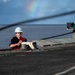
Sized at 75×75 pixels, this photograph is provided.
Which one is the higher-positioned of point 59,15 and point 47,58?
point 59,15

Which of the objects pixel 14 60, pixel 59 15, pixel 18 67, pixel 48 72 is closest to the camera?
pixel 59 15

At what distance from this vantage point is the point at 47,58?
11023 mm

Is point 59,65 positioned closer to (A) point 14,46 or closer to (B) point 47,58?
(B) point 47,58

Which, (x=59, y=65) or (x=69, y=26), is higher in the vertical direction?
(x=69, y=26)

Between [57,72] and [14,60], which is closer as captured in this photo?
[57,72]

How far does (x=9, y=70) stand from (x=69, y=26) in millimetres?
16419

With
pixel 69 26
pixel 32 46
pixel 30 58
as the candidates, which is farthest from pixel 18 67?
pixel 69 26

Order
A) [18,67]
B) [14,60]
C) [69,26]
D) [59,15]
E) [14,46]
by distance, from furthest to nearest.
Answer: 1. [69,26]
2. [14,46]
3. [14,60]
4. [18,67]
5. [59,15]

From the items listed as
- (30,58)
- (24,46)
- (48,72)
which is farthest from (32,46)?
(48,72)

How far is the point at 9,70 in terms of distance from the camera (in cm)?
881

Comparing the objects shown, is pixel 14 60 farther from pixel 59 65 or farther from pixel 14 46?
pixel 14 46

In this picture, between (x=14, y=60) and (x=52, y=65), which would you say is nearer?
(x=52, y=65)

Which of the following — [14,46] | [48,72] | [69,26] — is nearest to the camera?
[48,72]

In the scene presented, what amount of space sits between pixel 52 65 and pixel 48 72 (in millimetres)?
1097
